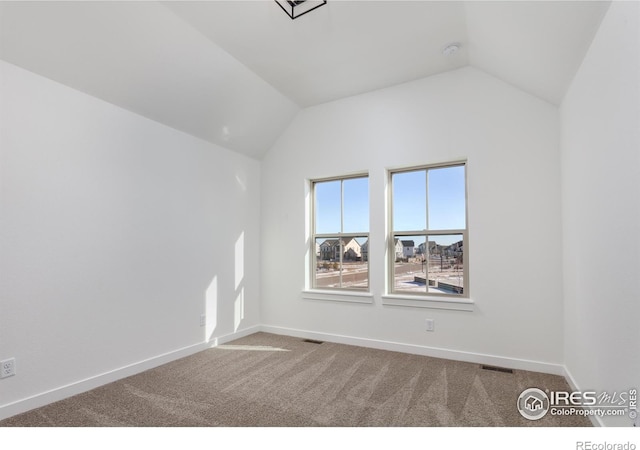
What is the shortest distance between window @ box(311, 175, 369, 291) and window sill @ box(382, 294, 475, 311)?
1.31ft

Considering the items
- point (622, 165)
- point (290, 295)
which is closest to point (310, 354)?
point (290, 295)

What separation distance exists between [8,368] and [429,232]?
12.5ft

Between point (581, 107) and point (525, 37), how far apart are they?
2.12ft

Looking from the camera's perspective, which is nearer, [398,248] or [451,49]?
[451,49]

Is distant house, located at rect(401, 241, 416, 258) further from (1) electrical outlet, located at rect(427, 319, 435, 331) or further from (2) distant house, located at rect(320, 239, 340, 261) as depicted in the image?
(2) distant house, located at rect(320, 239, 340, 261)

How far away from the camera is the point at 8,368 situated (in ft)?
7.38

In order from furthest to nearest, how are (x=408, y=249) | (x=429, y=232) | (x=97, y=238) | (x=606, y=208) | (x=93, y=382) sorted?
(x=408, y=249) → (x=429, y=232) → (x=97, y=238) → (x=93, y=382) → (x=606, y=208)

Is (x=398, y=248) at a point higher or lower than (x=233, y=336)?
higher

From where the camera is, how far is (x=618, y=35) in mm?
1616

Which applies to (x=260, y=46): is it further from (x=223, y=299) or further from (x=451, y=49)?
(x=223, y=299)

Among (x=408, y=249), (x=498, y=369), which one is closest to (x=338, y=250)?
(x=408, y=249)

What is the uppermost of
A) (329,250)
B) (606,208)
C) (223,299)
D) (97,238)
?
(606,208)

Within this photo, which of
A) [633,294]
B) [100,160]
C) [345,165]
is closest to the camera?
[633,294]

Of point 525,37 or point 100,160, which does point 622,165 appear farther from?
point 100,160
